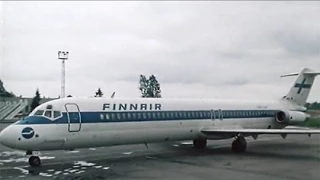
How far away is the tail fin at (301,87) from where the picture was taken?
25.4 metres

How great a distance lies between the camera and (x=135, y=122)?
1652 cm

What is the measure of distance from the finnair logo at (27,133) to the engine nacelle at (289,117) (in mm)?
15866

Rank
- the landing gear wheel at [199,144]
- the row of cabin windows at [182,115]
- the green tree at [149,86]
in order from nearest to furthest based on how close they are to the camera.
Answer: the row of cabin windows at [182,115] → the landing gear wheel at [199,144] → the green tree at [149,86]

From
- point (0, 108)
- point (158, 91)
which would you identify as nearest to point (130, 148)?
point (0, 108)

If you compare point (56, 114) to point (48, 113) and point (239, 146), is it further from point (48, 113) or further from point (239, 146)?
point (239, 146)

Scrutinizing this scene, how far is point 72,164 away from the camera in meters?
14.8

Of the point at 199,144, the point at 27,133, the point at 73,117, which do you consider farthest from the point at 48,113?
the point at 199,144

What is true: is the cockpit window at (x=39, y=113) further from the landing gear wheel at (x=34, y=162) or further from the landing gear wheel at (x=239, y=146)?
the landing gear wheel at (x=239, y=146)

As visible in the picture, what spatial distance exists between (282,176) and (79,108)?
298 inches

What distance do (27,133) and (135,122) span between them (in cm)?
457

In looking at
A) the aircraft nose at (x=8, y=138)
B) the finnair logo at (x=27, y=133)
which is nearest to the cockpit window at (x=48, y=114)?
the finnair logo at (x=27, y=133)

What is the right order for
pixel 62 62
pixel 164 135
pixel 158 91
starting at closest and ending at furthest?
pixel 164 135 < pixel 62 62 < pixel 158 91

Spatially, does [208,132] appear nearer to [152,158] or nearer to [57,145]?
[152,158]

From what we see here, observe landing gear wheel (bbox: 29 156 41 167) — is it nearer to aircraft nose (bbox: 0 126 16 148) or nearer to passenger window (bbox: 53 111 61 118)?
aircraft nose (bbox: 0 126 16 148)
